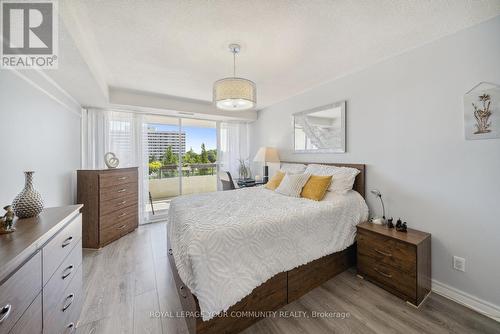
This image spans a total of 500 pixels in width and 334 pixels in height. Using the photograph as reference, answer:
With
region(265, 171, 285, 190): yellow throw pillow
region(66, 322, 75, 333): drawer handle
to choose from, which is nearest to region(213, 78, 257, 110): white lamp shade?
region(265, 171, 285, 190): yellow throw pillow

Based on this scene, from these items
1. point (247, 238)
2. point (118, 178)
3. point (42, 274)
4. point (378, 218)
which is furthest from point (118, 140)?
point (378, 218)

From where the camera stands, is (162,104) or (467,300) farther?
(162,104)

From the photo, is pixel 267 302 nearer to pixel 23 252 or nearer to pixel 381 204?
pixel 23 252

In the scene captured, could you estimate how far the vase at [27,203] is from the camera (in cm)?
123

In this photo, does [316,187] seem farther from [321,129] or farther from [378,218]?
[321,129]

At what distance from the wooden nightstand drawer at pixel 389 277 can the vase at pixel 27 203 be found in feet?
9.41

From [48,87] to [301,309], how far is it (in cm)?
345

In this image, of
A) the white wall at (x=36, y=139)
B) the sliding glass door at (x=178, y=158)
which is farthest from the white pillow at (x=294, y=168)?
the white wall at (x=36, y=139)

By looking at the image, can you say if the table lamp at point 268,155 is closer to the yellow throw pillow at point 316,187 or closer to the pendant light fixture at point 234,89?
the yellow throw pillow at point 316,187

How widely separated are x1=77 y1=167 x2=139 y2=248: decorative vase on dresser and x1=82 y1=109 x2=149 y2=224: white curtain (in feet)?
1.70

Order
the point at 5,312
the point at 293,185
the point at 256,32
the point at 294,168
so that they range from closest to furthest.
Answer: the point at 5,312 < the point at 256,32 < the point at 293,185 < the point at 294,168

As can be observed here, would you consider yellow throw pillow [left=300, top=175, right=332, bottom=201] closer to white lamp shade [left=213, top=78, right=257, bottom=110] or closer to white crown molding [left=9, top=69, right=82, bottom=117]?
white lamp shade [left=213, top=78, right=257, bottom=110]

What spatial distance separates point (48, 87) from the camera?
2.16m

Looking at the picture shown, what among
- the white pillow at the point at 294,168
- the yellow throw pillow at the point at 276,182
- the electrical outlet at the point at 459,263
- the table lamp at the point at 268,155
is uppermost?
the table lamp at the point at 268,155
